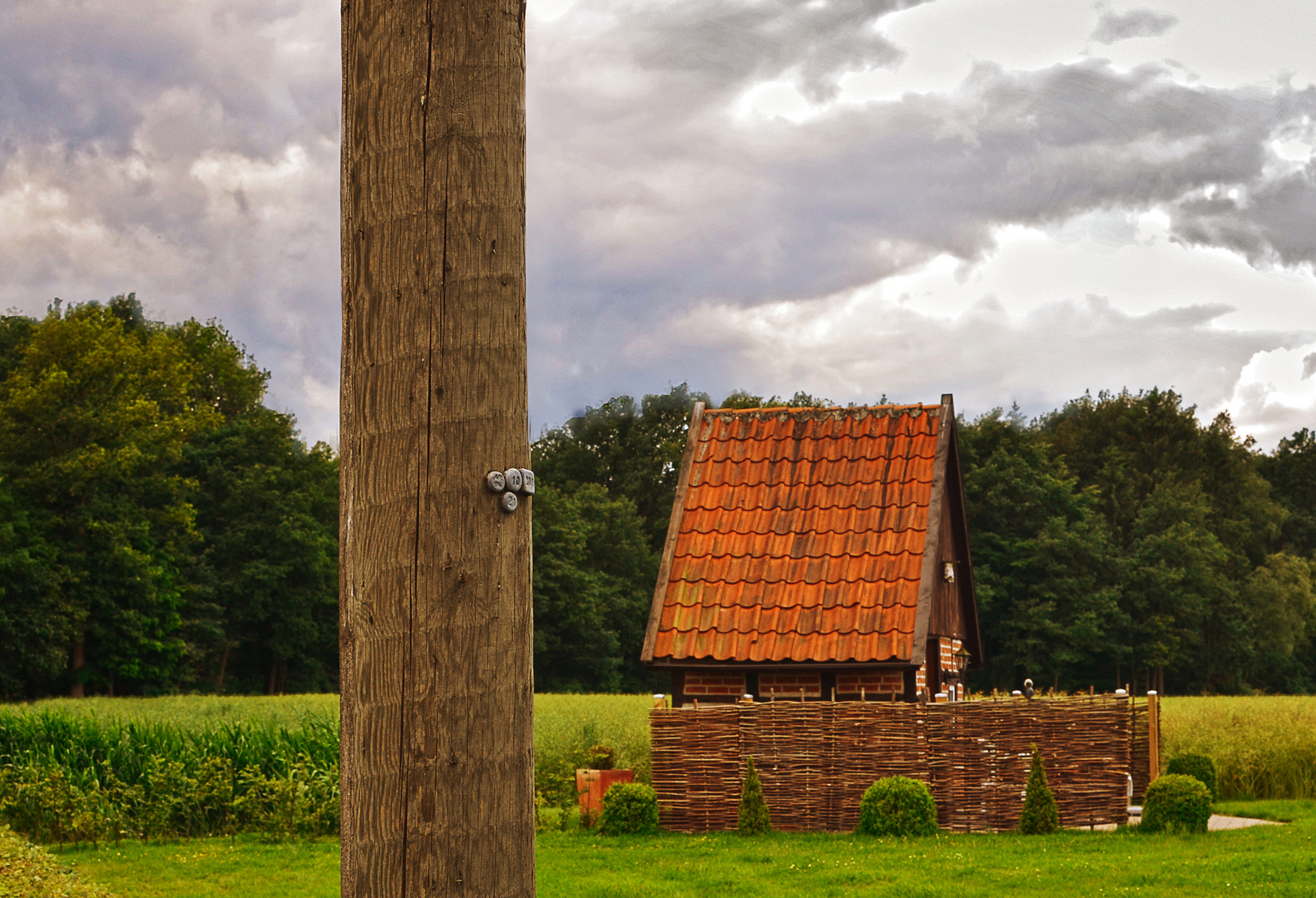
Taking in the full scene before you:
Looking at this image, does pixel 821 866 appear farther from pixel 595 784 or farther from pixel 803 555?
pixel 803 555

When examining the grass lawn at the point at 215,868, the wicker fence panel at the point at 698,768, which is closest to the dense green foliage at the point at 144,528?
the grass lawn at the point at 215,868

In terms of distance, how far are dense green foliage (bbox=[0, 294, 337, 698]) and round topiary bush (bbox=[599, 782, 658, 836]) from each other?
2899 centimetres

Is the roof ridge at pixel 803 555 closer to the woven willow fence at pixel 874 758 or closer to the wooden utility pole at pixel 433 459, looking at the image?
the woven willow fence at pixel 874 758

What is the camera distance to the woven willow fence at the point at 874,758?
14.2m

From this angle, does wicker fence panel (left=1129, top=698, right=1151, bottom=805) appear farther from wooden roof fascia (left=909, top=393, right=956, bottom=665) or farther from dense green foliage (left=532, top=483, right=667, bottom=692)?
dense green foliage (left=532, top=483, right=667, bottom=692)

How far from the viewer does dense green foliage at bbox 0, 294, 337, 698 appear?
3819 centimetres

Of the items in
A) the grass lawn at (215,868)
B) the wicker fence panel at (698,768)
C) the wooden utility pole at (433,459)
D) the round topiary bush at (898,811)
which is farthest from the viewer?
the wicker fence panel at (698,768)

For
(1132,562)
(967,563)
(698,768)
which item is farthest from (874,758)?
(1132,562)

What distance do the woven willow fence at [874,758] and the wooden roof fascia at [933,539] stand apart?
108 cm

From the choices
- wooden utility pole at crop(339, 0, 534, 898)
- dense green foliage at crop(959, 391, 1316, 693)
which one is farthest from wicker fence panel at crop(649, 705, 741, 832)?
dense green foliage at crop(959, 391, 1316, 693)

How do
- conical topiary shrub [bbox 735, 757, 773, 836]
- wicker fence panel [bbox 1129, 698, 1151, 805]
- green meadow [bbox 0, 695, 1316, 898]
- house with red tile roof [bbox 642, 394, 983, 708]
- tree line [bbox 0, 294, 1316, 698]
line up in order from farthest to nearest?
tree line [bbox 0, 294, 1316, 698], wicker fence panel [bbox 1129, 698, 1151, 805], house with red tile roof [bbox 642, 394, 983, 708], conical topiary shrub [bbox 735, 757, 773, 836], green meadow [bbox 0, 695, 1316, 898]

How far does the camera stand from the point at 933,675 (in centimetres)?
1756

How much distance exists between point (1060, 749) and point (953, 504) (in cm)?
552

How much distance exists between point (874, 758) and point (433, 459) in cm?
1330
